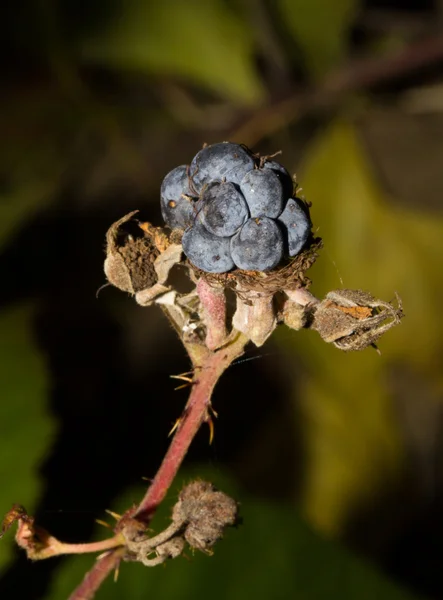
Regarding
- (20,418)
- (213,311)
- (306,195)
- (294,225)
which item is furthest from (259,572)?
(306,195)

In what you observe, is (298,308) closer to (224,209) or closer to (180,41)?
(224,209)

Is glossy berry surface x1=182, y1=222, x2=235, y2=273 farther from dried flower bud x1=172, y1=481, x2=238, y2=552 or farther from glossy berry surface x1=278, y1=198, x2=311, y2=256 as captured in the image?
dried flower bud x1=172, y1=481, x2=238, y2=552

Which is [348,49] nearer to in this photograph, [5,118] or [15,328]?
[5,118]

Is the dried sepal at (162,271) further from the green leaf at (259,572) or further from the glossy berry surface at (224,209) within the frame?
the green leaf at (259,572)

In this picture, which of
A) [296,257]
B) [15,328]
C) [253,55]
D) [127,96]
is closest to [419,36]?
[253,55]

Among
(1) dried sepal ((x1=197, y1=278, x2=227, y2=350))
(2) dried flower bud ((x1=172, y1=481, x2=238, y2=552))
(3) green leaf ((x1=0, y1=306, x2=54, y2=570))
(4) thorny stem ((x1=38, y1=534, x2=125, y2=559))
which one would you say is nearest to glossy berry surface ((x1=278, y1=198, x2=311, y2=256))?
(1) dried sepal ((x1=197, y1=278, x2=227, y2=350))

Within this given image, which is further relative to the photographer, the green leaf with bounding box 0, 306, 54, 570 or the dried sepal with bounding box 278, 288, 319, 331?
the green leaf with bounding box 0, 306, 54, 570

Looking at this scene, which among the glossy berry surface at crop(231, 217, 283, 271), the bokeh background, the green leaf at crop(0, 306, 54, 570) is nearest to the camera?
the glossy berry surface at crop(231, 217, 283, 271)

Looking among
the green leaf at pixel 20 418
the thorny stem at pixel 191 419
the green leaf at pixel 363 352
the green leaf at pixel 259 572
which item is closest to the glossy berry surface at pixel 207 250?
the thorny stem at pixel 191 419
